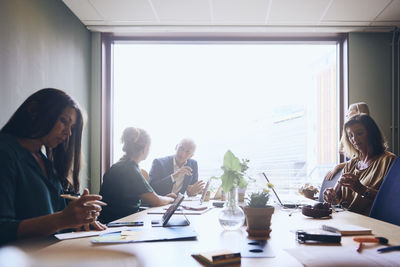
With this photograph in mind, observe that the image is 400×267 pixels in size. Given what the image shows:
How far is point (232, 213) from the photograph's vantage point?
1.51 m

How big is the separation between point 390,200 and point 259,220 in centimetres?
97

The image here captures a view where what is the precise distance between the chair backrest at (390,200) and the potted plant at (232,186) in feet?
3.09

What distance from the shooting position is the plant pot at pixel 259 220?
1410 mm

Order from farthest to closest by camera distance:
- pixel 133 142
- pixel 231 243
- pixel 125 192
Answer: pixel 133 142, pixel 125 192, pixel 231 243

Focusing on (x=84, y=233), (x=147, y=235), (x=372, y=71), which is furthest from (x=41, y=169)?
(x=372, y=71)

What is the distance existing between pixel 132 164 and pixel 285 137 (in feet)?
9.38

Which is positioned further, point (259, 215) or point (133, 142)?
point (133, 142)

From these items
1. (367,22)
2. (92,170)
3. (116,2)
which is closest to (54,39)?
(116,2)

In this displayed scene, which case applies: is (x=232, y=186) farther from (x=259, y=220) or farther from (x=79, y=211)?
(x=79, y=211)

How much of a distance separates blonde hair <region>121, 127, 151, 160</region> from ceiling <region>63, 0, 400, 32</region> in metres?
1.60

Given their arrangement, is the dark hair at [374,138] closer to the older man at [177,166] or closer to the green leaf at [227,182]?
the green leaf at [227,182]

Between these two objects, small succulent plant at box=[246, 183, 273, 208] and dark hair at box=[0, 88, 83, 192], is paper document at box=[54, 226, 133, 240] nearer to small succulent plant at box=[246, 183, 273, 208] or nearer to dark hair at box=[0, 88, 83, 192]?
dark hair at box=[0, 88, 83, 192]

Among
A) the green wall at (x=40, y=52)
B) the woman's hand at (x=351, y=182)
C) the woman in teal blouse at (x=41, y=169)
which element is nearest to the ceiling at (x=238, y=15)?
the green wall at (x=40, y=52)

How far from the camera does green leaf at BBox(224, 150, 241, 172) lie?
152 centimetres
